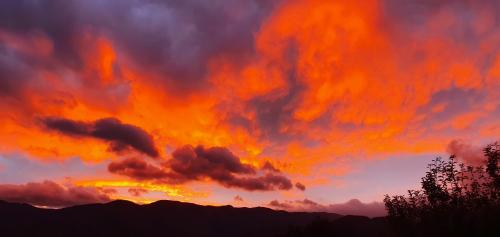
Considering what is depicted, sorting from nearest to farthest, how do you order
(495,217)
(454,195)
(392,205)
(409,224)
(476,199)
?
(495,217)
(476,199)
(454,195)
(409,224)
(392,205)

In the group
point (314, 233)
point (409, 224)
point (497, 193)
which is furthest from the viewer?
point (314, 233)

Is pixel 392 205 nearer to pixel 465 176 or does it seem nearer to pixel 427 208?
pixel 427 208

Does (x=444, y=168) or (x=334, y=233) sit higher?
Answer: (x=444, y=168)

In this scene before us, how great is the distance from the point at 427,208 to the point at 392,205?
11695mm

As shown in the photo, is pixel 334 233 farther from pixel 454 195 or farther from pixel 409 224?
pixel 454 195

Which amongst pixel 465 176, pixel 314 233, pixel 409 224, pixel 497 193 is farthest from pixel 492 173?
pixel 314 233

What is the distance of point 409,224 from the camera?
87000 millimetres

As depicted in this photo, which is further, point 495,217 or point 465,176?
point 465,176

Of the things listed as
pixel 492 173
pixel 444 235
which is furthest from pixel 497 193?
pixel 444 235

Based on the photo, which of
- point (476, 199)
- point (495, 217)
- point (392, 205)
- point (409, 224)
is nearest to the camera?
point (495, 217)

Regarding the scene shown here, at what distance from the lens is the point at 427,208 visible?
81.6 m

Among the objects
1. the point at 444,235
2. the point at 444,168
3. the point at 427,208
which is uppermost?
the point at 444,168

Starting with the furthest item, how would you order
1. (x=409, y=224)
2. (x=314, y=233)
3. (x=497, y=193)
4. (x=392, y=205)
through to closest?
(x=314, y=233)
(x=392, y=205)
(x=409, y=224)
(x=497, y=193)

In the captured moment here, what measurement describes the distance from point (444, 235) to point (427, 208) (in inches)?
939
